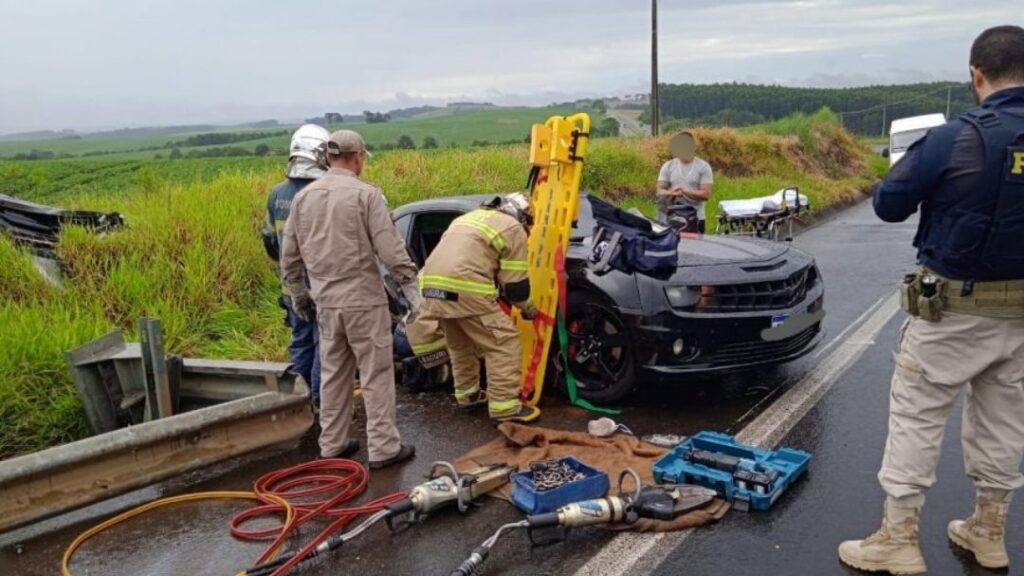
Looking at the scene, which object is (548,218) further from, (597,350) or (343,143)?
(343,143)

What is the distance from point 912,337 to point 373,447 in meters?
2.95

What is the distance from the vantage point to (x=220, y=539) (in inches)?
162

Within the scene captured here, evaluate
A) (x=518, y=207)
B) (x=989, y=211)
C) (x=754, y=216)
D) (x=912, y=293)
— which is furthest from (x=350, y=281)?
(x=754, y=216)

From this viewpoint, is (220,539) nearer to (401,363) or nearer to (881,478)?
(401,363)

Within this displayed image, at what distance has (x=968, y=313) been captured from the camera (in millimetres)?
3252

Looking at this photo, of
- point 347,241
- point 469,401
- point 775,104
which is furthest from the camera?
point 775,104

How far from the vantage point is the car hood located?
5695mm

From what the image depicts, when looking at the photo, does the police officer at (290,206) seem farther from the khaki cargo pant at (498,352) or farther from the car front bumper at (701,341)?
the car front bumper at (701,341)

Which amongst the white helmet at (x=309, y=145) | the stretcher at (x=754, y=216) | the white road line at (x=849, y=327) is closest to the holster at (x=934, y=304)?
the white road line at (x=849, y=327)

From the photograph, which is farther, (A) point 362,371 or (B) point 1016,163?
(A) point 362,371

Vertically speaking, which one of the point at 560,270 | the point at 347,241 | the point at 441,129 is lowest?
the point at 560,270

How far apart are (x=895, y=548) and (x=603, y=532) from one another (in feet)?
4.03

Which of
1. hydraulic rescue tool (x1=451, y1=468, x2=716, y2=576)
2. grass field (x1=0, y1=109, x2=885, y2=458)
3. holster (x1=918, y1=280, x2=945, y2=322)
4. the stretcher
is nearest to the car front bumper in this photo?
hydraulic rescue tool (x1=451, y1=468, x2=716, y2=576)

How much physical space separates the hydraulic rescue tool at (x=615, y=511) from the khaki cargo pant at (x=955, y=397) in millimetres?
949
